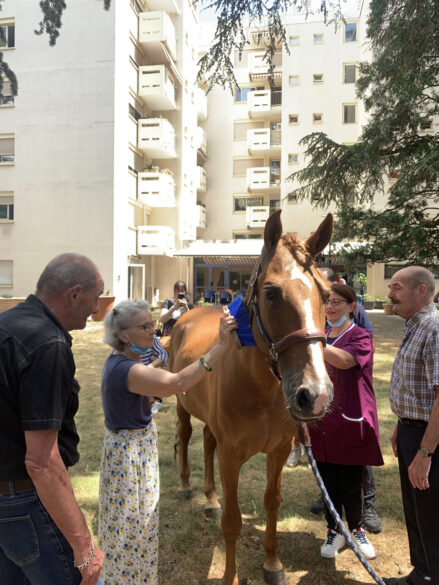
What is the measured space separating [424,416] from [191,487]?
2.78m

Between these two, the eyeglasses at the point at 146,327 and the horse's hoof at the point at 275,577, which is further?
the horse's hoof at the point at 275,577

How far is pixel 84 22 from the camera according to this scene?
2059 cm

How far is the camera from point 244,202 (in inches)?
1312

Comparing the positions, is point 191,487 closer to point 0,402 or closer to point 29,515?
point 29,515

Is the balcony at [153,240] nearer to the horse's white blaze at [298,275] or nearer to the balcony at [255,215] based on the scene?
the balcony at [255,215]

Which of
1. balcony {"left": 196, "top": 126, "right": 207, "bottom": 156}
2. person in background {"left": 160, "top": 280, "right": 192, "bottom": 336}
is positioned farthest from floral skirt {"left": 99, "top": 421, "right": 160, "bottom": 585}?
balcony {"left": 196, "top": 126, "right": 207, "bottom": 156}

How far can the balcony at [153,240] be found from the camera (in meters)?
24.0

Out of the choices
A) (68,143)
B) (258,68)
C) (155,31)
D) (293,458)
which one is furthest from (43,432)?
(258,68)

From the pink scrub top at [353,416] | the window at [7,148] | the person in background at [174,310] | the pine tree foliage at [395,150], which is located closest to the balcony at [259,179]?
the pine tree foliage at [395,150]

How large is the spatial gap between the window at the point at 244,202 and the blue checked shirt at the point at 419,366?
31205 mm

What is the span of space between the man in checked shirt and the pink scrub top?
1.17 ft

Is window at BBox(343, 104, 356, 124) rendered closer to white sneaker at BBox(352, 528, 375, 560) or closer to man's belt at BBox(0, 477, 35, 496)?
white sneaker at BBox(352, 528, 375, 560)

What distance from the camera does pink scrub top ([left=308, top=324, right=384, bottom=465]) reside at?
3.08 m

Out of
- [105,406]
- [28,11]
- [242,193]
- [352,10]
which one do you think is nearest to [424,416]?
[105,406]
